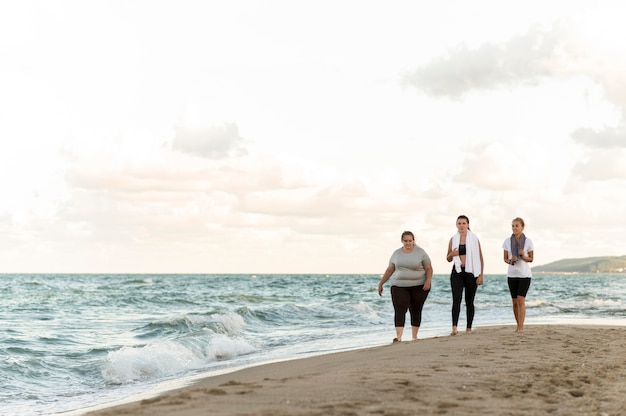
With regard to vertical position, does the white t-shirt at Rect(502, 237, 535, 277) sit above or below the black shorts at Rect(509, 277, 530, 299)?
above

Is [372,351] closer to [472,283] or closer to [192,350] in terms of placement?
[472,283]

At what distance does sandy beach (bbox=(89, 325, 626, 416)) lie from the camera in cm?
586

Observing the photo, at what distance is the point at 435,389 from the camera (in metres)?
6.64

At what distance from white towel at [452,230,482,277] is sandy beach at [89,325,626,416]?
1973mm

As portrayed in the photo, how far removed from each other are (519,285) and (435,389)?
18.6ft

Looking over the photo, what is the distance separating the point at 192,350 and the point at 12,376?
3798mm

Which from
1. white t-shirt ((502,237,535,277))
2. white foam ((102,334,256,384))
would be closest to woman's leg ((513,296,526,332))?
white t-shirt ((502,237,535,277))

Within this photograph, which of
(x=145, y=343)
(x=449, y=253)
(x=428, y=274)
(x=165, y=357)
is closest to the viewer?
(x=428, y=274)

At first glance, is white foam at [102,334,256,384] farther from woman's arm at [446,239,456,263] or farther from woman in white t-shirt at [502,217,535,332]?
woman in white t-shirt at [502,217,535,332]

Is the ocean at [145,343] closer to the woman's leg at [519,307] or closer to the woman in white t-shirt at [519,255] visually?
the woman's leg at [519,307]

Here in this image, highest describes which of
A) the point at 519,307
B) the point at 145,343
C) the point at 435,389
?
the point at 519,307

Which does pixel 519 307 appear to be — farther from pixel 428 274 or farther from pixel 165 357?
pixel 165 357

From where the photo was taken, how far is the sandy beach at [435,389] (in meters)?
5.86

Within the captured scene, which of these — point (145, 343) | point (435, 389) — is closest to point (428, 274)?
point (435, 389)
